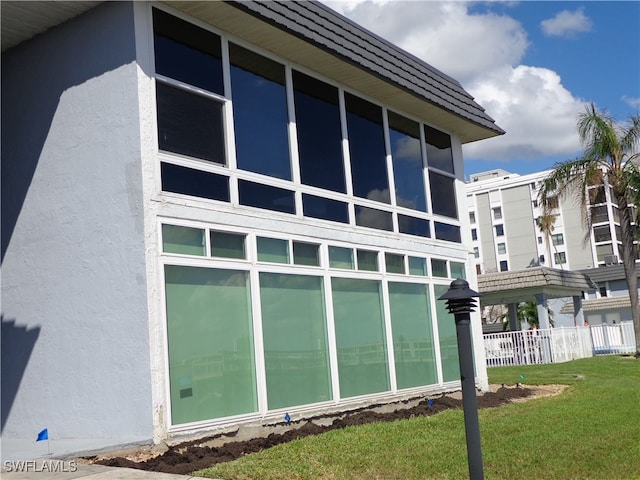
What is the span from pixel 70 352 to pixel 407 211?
6.70 metres

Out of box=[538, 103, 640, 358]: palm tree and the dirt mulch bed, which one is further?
box=[538, 103, 640, 358]: palm tree

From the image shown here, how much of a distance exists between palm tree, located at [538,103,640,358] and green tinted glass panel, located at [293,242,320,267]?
52.0ft

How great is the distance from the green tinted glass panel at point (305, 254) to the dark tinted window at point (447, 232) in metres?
3.99

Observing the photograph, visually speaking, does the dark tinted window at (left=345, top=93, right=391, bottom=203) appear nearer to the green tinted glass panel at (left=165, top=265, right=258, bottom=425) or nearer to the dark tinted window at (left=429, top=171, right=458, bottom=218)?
the dark tinted window at (left=429, top=171, right=458, bottom=218)

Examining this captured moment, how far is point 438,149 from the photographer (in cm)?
1473

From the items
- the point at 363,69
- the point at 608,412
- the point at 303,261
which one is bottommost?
the point at 608,412

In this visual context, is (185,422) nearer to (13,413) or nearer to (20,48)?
(13,413)

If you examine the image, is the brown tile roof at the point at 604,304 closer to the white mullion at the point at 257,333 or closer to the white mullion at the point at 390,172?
the white mullion at the point at 390,172

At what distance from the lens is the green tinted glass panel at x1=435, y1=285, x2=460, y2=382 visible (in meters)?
13.5

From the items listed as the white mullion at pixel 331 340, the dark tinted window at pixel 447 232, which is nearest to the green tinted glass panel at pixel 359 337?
the white mullion at pixel 331 340

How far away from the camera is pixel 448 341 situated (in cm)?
1370

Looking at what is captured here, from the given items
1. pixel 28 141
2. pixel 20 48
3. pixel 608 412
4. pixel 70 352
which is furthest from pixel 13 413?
pixel 608 412

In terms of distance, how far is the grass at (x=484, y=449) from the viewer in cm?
658

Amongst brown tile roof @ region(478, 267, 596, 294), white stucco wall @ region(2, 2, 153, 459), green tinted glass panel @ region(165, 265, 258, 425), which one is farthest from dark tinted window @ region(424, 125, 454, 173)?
brown tile roof @ region(478, 267, 596, 294)
